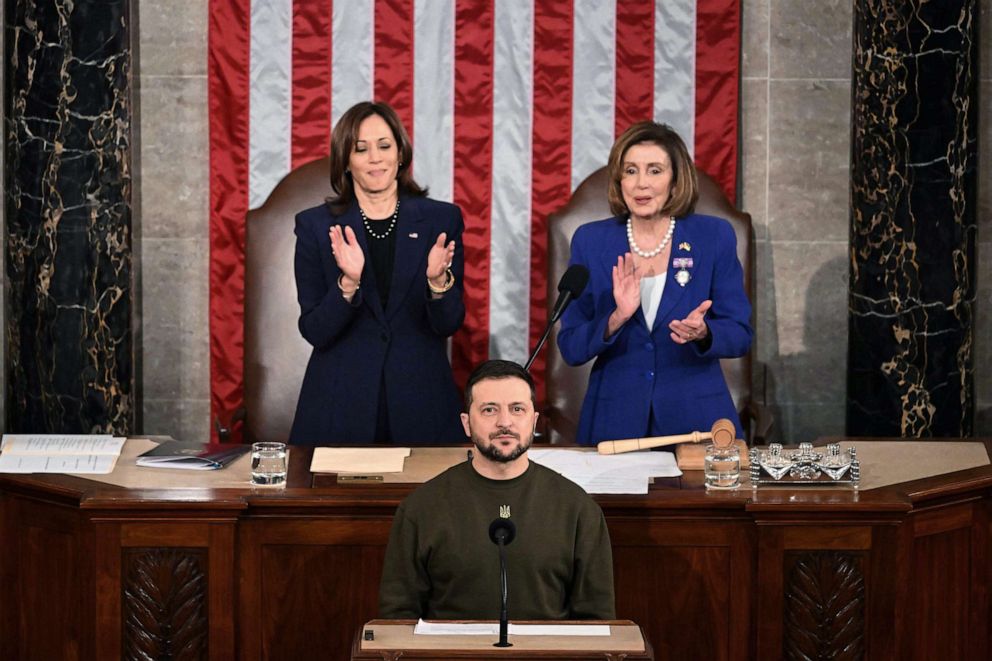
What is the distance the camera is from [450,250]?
15.4 feet

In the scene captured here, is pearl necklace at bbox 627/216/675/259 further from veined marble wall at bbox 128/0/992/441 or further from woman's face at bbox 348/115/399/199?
veined marble wall at bbox 128/0/992/441

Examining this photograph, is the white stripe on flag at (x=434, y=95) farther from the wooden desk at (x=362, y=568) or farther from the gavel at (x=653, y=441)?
the wooden desk at (x=362, y=568)

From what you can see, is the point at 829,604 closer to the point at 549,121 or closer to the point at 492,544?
the point at 492,544

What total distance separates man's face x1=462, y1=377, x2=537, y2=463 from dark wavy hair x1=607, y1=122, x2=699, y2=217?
4.79 feet

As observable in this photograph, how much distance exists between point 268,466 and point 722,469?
4.16 feet

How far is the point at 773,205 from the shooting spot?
637 cm

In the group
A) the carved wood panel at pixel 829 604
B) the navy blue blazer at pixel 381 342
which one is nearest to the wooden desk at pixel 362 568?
the carved wood panel at pixel 829 604

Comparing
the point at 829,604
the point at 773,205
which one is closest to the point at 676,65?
the point at 773,205

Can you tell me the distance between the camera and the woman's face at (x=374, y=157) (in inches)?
193

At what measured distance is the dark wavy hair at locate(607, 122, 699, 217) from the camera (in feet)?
15.3

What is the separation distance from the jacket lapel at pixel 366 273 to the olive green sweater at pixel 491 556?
1606 mm

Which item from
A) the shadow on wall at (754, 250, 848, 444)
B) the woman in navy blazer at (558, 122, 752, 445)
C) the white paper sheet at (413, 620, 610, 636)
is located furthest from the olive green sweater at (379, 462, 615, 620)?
the shadow on wall at (754, 250, 848, 444)

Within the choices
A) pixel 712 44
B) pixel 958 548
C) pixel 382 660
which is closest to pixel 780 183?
Result: pixel 712 44

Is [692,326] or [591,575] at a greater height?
[692,326]
